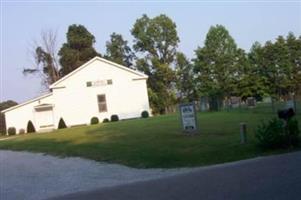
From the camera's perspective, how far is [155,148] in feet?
62.1

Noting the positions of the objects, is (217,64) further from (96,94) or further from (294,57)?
(96,94)

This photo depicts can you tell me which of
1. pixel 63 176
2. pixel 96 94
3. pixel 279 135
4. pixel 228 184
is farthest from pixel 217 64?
pixel 228 184

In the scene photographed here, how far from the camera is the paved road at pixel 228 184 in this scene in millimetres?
9286

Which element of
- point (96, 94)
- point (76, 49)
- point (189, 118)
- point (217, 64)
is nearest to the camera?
point (189, 118)

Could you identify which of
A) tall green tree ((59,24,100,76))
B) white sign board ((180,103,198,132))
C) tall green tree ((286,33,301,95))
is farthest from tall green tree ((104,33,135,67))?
white sign board ((180,103,198,132))

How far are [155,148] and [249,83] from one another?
52380mm

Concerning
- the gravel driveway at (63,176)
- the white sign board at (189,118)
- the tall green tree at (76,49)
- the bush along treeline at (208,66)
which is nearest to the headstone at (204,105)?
the bush along treeline at (208,66)

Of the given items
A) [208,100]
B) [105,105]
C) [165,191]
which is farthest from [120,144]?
[208,100]

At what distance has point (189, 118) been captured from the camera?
23.0m

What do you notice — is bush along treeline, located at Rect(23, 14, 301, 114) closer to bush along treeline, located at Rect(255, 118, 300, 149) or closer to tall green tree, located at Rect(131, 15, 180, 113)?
tall green tree, located at Rect(131, 15, 180, 113)

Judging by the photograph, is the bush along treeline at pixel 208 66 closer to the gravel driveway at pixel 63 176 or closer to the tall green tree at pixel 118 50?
the tall green tree at pixel 118 50

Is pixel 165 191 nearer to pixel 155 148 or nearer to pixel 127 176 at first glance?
pixel 127 176

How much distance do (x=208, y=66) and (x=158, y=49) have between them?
976 cm

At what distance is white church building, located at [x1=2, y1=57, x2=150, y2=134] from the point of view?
51969mm
